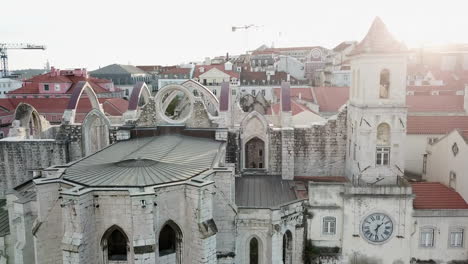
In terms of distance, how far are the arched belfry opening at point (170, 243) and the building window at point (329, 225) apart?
9524 mm

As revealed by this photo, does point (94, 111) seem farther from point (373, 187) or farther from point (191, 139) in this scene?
point (373, 187)

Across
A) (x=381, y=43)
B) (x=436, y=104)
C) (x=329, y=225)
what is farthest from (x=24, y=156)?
(x=436, y=104)

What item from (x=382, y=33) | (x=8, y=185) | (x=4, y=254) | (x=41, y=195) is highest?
(x=382, y=33)

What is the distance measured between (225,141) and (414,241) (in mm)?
12911

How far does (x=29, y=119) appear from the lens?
110 ft

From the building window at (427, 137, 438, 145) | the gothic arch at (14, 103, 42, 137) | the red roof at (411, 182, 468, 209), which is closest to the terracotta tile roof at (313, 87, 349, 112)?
the building window at (427, 137, 438, 145)

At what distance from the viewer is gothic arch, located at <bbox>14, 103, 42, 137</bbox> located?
32875mm

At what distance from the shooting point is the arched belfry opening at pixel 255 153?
95.9ft

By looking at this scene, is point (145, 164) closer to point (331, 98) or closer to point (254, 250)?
point (254, 250)

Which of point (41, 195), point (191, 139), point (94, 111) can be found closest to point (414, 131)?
point (191, 139)

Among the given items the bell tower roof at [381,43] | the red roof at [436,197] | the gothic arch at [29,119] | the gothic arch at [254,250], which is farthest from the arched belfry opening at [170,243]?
the gothic arch at [29,119]

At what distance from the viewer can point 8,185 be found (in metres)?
30.0

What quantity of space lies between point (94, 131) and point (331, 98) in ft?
119

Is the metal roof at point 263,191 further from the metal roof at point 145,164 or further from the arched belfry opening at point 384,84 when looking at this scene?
the arched belfry opening at point 384,84
